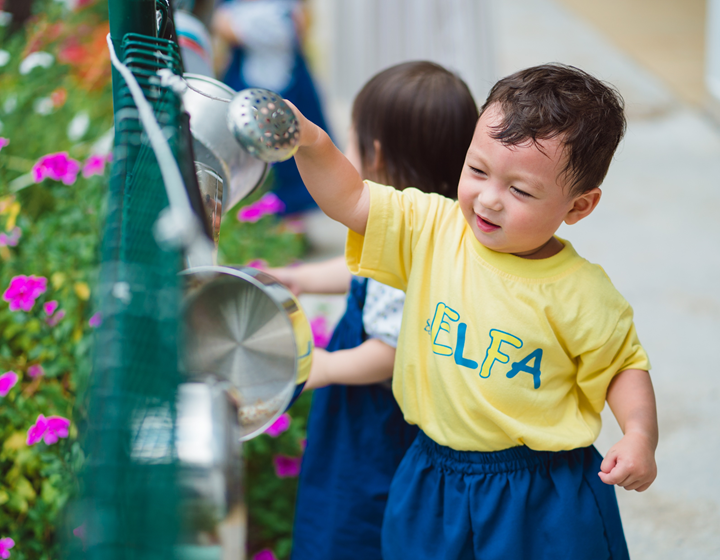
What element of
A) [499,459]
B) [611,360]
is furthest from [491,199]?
[499,459]

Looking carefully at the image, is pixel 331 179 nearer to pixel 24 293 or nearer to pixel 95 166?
pixel 24 293

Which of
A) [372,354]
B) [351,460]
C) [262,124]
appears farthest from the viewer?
[351,460]

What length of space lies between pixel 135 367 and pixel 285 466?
49.5 inches

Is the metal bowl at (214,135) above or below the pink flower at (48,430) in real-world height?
above

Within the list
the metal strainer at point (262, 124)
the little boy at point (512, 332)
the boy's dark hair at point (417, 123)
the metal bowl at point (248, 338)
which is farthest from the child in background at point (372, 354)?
the metal strainer at point (262, 124)

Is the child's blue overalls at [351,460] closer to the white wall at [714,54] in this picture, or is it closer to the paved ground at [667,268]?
the paved ground at [667,268]

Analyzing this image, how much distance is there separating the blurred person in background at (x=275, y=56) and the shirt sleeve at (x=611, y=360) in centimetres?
261

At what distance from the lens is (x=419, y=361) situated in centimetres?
111

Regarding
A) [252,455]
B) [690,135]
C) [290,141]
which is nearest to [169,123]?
[290,141]

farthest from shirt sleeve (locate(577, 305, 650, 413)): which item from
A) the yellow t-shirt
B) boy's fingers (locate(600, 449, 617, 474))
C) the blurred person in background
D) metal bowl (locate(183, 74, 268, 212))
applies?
the blurred person in background

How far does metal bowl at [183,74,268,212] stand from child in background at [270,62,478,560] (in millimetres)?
372

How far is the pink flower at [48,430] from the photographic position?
1406 millimetres

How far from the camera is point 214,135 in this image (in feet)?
3.24

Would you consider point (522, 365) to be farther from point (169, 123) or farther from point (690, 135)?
point (690, 135)
